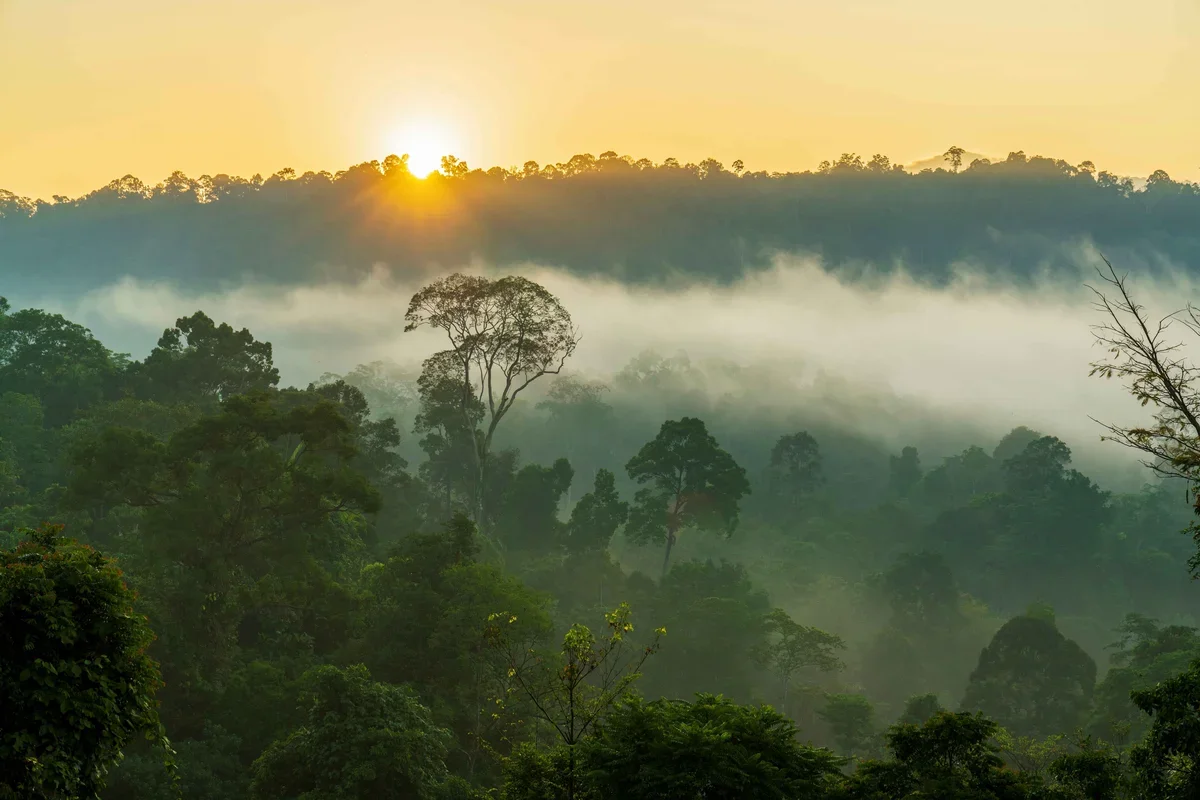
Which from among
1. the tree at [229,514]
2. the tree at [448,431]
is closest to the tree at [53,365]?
the tree at [448,431]

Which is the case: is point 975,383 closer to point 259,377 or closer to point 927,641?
point 927,641

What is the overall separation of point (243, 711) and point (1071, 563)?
234 ft

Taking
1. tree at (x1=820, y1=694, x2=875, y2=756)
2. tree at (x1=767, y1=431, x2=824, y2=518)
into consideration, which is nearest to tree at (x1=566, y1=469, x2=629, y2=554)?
tree at (x1=820, y1=694, x2=875, y2=756)

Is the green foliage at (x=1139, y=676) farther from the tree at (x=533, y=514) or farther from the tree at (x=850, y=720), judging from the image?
the tree at (x=533, y=514)

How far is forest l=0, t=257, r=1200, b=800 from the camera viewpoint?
691 inches

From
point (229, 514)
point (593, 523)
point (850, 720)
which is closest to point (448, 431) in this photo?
point (593, 523)

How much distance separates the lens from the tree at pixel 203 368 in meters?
60.8

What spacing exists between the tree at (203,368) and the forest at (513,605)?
16 centimetres

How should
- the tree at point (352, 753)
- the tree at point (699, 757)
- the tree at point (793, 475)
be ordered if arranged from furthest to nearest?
1. the tree at point (793, 475)
2. the tree at point (352, 753)
3. the tree at point (699, 757)

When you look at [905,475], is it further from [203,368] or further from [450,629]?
[450,629]

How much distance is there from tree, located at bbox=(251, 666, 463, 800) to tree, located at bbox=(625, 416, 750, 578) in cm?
4127

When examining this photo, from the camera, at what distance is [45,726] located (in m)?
14.4

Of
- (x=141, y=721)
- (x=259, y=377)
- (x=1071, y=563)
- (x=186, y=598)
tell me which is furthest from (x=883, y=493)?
(x=141, y=721)

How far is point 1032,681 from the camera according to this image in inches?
2191
